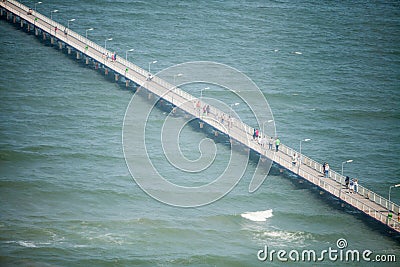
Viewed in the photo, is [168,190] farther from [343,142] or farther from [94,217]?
[343,142]

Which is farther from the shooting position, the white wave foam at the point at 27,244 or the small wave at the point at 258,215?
the small wave at the point at 258,215

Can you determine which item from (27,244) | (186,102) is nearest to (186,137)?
(186,102)

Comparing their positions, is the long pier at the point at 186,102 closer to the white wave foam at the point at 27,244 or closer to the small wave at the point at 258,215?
the small wave at the point at 258,215

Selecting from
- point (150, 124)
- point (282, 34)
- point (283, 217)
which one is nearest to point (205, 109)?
point (150, 124)

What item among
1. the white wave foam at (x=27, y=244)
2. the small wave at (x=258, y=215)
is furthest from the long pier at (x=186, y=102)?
the white wave foam at (x=27, y=244)

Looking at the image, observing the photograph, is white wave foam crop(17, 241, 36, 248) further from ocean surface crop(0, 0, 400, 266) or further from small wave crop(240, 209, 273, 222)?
small wave crop(240, 209, 273, 222)

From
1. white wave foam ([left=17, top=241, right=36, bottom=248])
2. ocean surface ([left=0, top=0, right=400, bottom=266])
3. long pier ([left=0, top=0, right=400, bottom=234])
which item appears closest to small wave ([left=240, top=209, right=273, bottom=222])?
ocean surface ([left=0, top=0, right=400, bottom=266])
